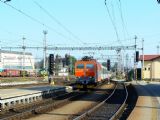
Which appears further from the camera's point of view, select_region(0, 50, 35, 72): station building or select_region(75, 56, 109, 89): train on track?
select_region(0, 50, 35, 72): station building

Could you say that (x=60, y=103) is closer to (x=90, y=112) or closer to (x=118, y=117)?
(x=90, y=112)

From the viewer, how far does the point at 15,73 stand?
340 ft

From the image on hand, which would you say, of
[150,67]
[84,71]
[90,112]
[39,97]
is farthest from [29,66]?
[90,112]

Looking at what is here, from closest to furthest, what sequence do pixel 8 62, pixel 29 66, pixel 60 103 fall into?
pixel 60 103 → pixel 8 62 → pixel 29 66

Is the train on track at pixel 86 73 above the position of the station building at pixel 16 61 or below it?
below

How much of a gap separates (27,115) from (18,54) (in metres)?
117

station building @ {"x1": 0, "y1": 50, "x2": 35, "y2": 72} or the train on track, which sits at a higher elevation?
station building @ {"x1": 0, "y1": 50, "x2": 35, "y2": 72}

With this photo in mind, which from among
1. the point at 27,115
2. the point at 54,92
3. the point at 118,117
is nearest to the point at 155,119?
the point at 118,117

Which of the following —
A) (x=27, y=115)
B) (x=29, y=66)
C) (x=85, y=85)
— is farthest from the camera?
(x=29, y=66)

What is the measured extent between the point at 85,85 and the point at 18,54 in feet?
300

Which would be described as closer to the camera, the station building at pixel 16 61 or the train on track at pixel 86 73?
the train on track at pixel 86 73

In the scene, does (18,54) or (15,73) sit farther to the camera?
(18,54)

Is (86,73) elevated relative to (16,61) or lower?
lower

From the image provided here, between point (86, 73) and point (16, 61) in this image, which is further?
point (16, 61)
